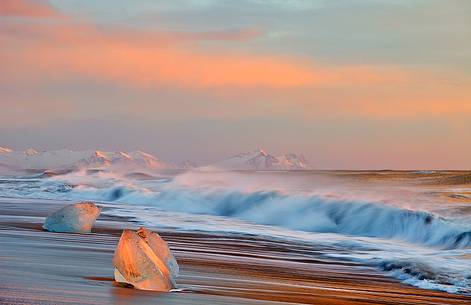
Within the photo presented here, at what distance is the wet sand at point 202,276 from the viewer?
5742 mm

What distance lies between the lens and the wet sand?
5742 mm

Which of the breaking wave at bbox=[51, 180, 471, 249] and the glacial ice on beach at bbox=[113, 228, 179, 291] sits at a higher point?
the glacial ice on beach at bbox=[113, 228, 179, 291]

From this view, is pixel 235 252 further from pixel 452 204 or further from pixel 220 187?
pixel 220 187

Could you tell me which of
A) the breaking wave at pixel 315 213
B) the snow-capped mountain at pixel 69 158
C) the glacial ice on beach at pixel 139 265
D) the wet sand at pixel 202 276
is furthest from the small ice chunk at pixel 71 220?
the snow-capped mountain at pixel 69 158

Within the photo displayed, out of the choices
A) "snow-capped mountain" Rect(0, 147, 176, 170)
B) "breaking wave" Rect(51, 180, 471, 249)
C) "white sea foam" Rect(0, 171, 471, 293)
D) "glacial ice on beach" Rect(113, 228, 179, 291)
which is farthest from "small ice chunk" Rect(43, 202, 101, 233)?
"snow-capped mountain" Rect(0, 147, 176, 170)

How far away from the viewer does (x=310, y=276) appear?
27.0 ft

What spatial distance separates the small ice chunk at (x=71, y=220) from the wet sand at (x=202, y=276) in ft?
0.69

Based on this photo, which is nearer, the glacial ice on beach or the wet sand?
the wet sand

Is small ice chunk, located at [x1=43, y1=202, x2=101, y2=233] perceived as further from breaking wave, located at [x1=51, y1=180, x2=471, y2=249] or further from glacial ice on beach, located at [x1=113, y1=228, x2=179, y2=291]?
breaking wave, located at [x1=51, y1=180, x2=471, y2=249]

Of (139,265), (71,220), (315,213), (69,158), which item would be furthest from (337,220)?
(69,158)

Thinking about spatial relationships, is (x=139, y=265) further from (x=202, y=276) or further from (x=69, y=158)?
(x=69, y=158)

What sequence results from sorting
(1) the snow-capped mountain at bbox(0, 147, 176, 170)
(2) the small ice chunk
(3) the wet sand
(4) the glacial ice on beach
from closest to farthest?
(3) the wet sand, (4) the glacial ice on beach, (2) the small ice chunk, (1) the snow-capped mountain at bbox(0, 147, 176, 170)

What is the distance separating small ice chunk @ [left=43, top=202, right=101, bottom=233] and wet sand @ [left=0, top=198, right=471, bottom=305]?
21cm

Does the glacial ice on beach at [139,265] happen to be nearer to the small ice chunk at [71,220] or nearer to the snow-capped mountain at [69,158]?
the small ice chunk at [71,220]
